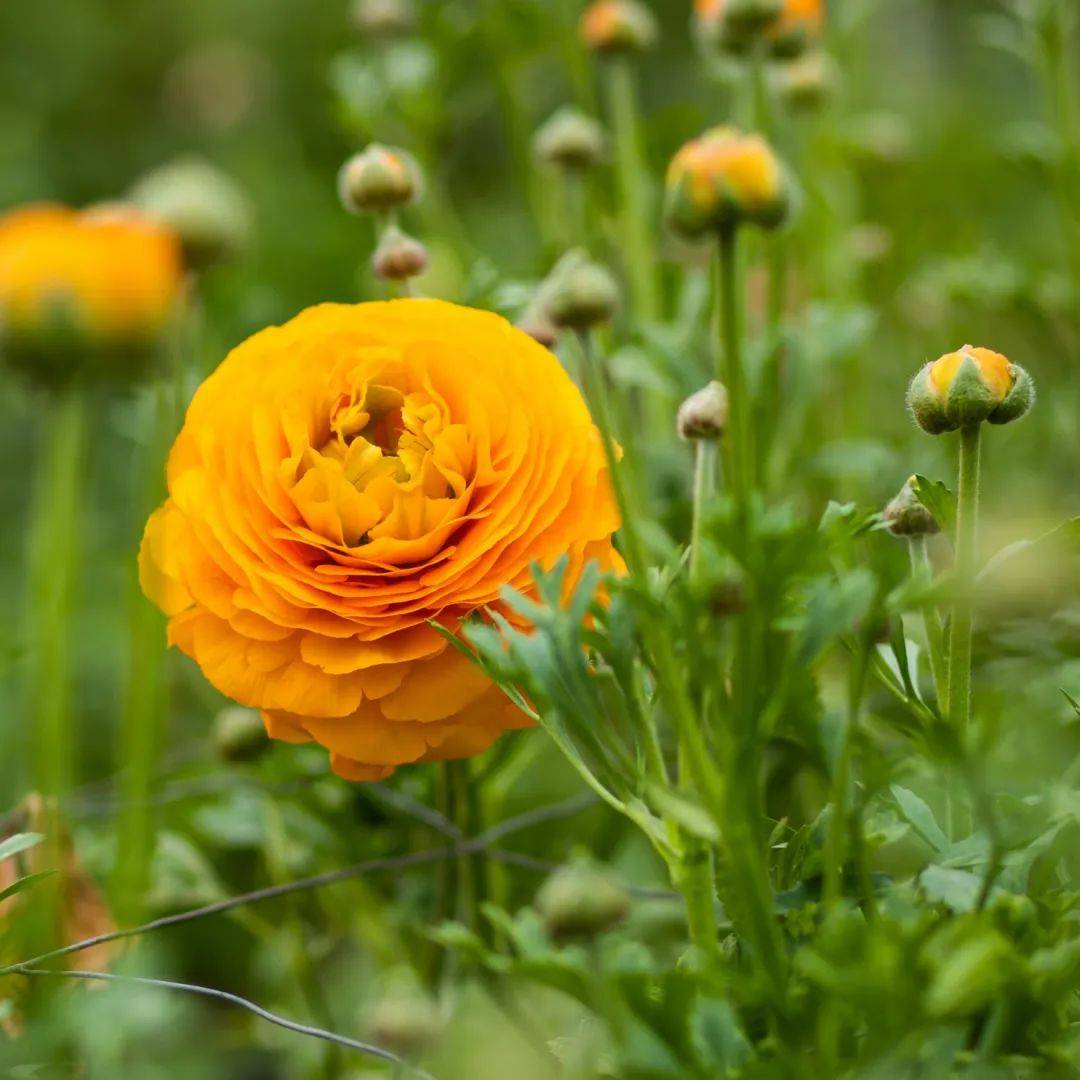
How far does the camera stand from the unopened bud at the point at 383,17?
0.85m

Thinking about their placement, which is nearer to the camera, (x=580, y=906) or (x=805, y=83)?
(x=580, y=906)

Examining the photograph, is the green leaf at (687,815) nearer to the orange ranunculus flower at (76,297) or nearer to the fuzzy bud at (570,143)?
the orange ranunculus flower at (76,297)

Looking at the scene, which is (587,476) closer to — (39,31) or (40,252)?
(40,252)

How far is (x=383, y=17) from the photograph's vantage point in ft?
2.81

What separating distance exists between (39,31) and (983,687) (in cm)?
200

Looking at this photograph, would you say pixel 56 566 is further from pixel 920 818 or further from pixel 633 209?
pixel 633 209

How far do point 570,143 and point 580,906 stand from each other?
508mm

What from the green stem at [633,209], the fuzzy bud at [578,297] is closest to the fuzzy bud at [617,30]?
the green stem at [633,209]

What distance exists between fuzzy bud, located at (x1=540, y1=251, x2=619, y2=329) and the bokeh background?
14 cm

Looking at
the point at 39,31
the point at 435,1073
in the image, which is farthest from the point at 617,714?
the point at 39,31

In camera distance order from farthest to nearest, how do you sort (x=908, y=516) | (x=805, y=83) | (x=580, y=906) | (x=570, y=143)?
(x=805, y=83), (x=570, y=143), (x=908, y=516), (x=580, y=906)

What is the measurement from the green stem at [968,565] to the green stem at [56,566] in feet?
0.87

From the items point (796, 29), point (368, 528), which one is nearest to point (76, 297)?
point (368, 528)

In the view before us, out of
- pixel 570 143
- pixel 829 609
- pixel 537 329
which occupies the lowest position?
pixel 829 609
